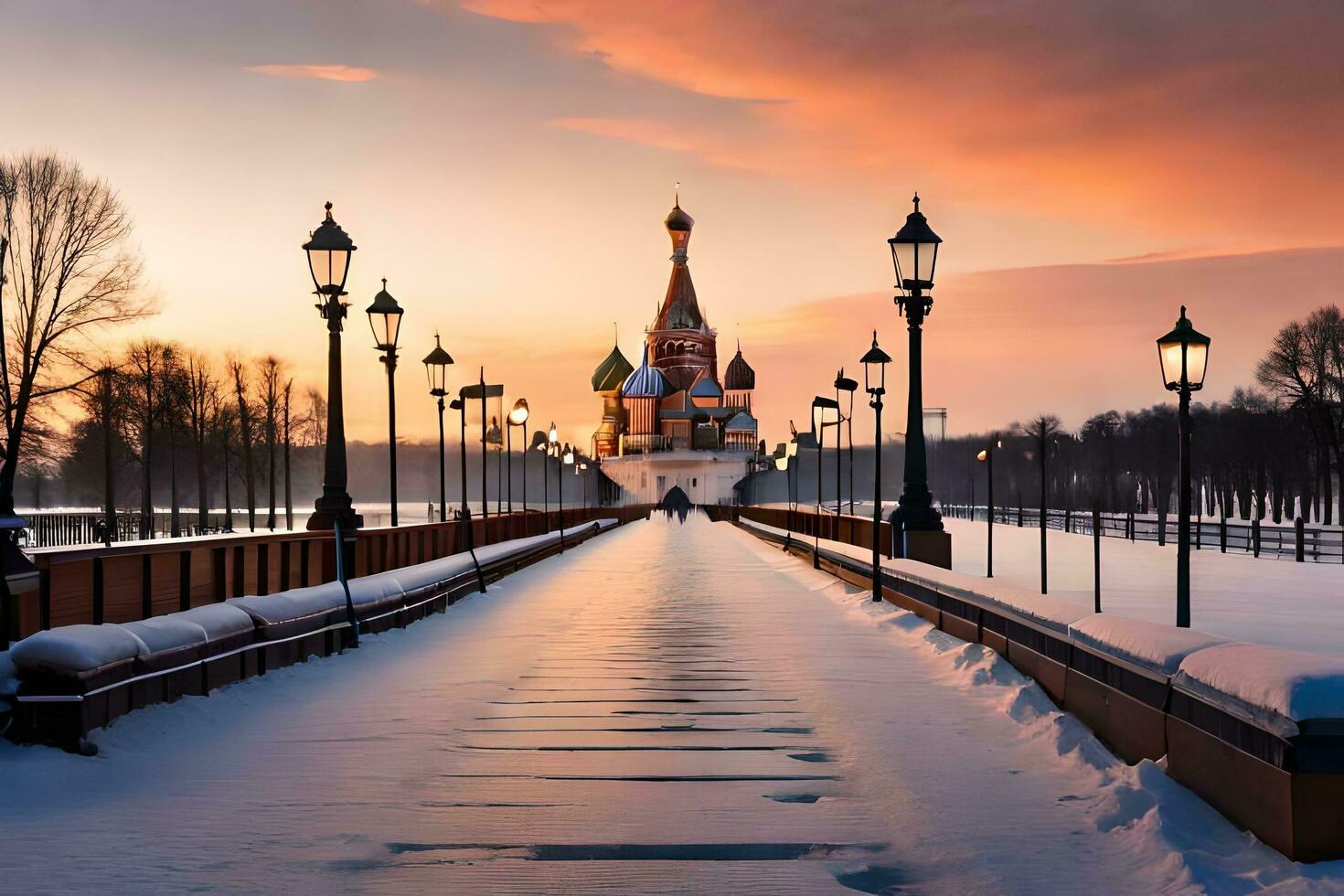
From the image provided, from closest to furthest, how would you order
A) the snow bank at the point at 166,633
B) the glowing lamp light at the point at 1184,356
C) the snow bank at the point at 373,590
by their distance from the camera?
the snow bank at the point at 166,633 → the snow bank at the point at 373,590 → the glowing lamp light at the point at 1184,356

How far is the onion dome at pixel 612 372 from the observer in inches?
6929

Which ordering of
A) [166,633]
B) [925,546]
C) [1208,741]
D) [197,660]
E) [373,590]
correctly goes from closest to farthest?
[1208,741]
[166,633]
[197,660]
[373,590]
[925,546]

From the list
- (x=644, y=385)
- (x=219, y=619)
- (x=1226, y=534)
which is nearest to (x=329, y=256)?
(x=219, y=619)

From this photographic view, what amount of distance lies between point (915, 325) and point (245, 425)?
212 feet

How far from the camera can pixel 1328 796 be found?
5461 millimetres

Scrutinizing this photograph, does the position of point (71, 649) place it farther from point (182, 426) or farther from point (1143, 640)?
point (182, 426)

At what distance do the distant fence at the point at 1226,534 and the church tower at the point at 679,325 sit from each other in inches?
2664

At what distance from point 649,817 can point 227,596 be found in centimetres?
1014

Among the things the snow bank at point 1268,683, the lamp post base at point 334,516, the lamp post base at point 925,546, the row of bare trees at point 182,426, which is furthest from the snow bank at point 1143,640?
the row of bare trees at point 182,426

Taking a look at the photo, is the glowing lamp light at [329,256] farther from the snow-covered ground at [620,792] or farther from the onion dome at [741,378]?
the onion dome at [741,378]

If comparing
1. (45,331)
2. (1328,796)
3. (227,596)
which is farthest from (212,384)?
(1328,796)

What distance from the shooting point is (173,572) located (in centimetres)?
1401

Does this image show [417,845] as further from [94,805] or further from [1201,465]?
[1201,465]

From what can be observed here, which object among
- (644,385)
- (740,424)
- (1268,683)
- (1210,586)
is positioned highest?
(644,385)
